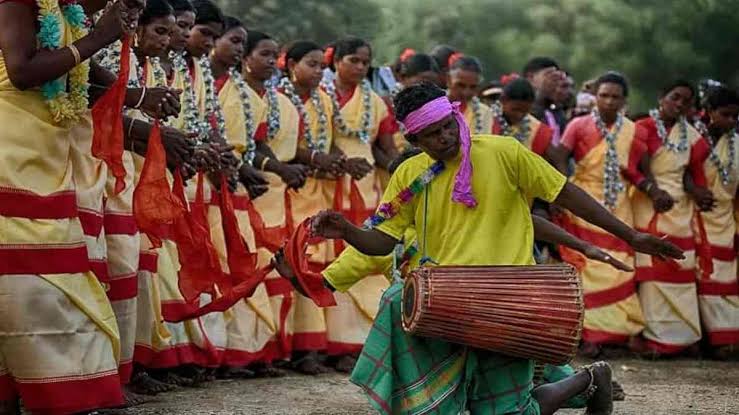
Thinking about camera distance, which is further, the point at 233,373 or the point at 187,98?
the point at 233,373

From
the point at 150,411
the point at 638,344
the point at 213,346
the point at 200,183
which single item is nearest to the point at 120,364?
the point at 150,411

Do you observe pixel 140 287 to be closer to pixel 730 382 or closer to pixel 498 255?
pixel 498 255

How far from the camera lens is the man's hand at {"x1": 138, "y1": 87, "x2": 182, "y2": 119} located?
5949 millimetres

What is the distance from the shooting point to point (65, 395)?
224 inches

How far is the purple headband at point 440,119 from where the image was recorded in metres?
5.91

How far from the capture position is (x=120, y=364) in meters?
6.86

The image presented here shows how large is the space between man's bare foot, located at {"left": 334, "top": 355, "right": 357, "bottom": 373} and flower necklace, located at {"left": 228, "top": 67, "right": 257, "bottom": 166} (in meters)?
1.63

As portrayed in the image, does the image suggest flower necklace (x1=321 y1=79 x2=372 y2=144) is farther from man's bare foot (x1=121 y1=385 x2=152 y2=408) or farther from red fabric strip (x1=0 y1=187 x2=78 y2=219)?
red fabric strip (x1=0 y1=187 x2=78 y2=219)

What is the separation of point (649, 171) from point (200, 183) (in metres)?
4.93

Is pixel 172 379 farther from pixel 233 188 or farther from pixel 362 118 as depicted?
pixel 362 118

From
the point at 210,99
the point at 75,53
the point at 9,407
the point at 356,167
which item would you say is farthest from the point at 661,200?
the point at 9,407

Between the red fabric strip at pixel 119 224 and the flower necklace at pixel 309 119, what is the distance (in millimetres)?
2882

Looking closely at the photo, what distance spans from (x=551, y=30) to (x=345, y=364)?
11901 millimetres

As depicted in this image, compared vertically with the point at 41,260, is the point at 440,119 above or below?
above
